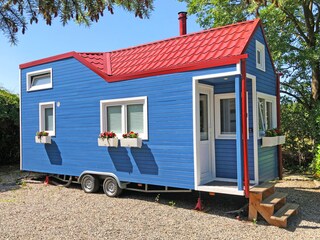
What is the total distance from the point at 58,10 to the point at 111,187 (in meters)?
5.47

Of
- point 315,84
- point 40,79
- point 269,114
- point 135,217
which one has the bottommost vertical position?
point 135,217

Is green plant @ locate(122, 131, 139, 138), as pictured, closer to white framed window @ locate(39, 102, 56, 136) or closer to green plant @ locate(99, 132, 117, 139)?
green plant @ locate(99, 132, 117, 139)

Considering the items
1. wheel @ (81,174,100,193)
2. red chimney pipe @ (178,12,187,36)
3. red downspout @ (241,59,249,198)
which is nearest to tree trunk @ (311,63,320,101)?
red chimney pipe @ (178,12,187,36)

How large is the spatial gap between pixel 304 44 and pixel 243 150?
8525mm

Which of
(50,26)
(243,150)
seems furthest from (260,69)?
(50,26)

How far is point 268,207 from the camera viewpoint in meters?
5.94

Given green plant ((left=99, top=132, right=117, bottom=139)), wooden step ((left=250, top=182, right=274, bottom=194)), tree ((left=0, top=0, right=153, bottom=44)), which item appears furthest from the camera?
green plant ((left=99, top=132, right=117, bottom=139))

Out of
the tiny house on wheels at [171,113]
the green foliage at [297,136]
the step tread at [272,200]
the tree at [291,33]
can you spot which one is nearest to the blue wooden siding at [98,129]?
the tiny house on wheels at [171,113]

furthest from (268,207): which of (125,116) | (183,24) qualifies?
(183,24)

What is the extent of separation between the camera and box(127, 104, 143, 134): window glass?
773 centimetres

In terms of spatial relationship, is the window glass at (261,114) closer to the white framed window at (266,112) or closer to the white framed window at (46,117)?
the white framed window at (266,112)

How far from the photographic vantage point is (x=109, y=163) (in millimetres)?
8125

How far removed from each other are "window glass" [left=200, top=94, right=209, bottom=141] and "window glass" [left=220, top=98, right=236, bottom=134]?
1.21 feet

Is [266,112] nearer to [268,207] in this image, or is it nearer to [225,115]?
[225,115]
